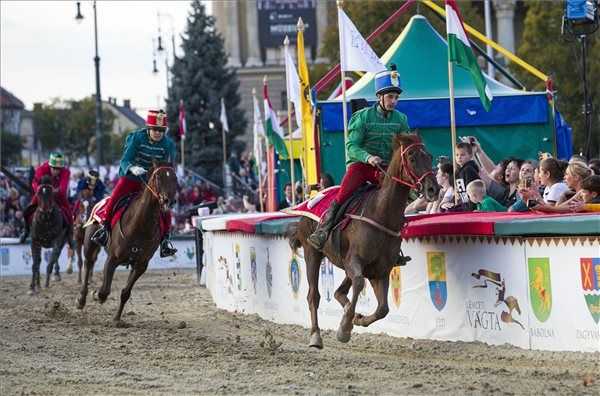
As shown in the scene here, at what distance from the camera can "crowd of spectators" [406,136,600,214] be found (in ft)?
45.4

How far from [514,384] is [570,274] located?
5.92 ft

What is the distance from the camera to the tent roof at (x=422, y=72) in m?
26.6

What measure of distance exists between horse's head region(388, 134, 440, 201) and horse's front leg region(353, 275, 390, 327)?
1.02 metres

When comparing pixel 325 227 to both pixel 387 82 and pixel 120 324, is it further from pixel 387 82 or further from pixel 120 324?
pixel 120 324

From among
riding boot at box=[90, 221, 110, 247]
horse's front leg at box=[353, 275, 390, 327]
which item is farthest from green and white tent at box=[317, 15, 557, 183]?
horse's front leg at box=[353, 275, 390, 327]

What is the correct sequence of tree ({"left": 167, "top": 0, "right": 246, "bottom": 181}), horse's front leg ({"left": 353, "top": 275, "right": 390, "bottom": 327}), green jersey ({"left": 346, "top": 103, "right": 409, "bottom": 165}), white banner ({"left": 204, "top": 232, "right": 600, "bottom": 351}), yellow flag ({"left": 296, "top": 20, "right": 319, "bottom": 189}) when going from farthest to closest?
tree ({"left": 167, "top": 0, "right": 246, "bottom": 181}) < yellow flag ({"left": 296, "top": 20, "right": 319, "bottom": 189}) < green jersey ({"left": 346, "top": 103, "right": 409, "bottom": 165}) < horse's front leg ({"left": 353, "top": 275, "right": 390, "bottom": 327}) < white banner ({"left": 204, "top": 232, "right": 600, "bottom": 351})

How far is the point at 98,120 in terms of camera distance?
56.9 meters

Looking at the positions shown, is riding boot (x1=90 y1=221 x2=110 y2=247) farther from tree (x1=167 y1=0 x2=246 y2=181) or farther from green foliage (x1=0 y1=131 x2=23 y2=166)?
green foliage (x1=0 y1=131 x2=23 y2=166)

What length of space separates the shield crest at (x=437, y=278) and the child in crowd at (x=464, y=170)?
86.1 inches

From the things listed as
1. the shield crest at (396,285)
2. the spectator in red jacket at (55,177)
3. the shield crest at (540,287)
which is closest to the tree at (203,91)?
the spectator in red jacket at (55,177)

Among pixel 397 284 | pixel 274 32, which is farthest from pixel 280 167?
pixel 274 32

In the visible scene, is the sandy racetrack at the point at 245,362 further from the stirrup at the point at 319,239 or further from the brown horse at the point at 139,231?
the stirrup at the point at 319,239

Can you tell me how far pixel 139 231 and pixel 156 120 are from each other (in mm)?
1403

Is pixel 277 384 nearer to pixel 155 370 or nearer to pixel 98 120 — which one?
pixel 155 370
